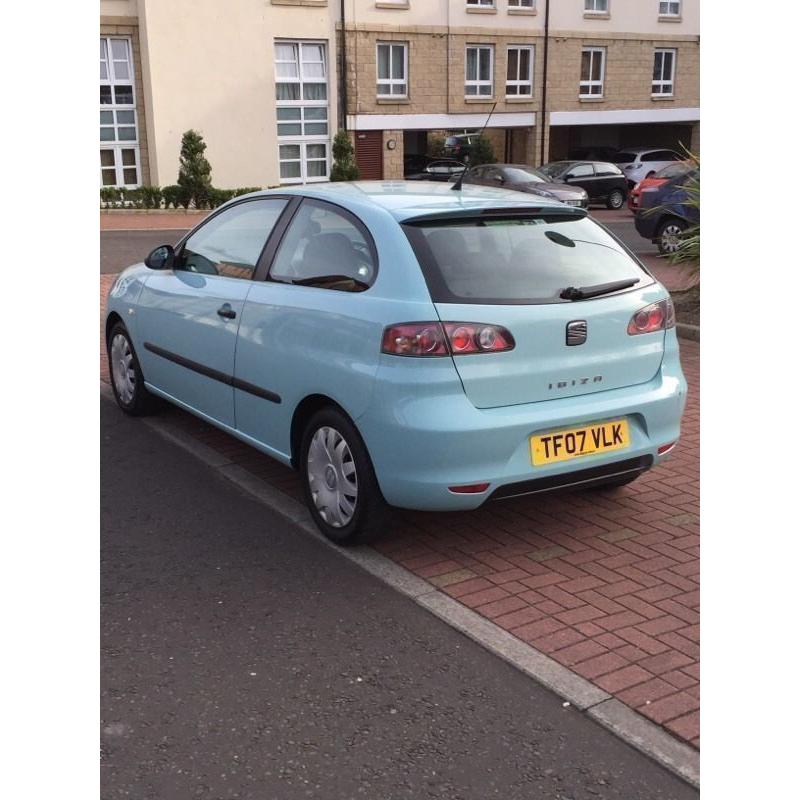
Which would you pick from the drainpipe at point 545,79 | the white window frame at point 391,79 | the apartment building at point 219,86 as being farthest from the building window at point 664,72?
the apartment building at point 219,86

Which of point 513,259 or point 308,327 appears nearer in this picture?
point 513,259

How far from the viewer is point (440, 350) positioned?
405 centimetres

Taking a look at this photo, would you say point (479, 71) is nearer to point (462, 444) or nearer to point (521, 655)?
point (462, 444)

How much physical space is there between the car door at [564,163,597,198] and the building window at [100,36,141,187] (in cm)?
1400

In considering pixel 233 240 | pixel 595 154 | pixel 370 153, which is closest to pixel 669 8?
pixel 595 154

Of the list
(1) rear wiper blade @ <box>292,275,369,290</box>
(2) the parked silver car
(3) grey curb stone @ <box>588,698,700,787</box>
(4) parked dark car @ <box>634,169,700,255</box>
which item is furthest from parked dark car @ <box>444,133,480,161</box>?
(3) grey curb stone @ <box>588,698,700,787</box>

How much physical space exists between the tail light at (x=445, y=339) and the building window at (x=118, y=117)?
2879 cm

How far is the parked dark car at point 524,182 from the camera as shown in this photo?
24172mm

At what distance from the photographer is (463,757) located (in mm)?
3014

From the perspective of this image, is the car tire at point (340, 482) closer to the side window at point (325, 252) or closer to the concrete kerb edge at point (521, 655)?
the concrete kerb edge at point (521, 655)

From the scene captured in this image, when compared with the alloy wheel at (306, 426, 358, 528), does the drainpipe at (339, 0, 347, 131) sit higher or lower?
higher

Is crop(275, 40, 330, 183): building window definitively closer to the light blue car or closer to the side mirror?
the side mirror

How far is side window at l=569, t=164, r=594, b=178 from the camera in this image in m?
30.1

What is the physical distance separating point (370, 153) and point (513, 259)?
32540 mm
